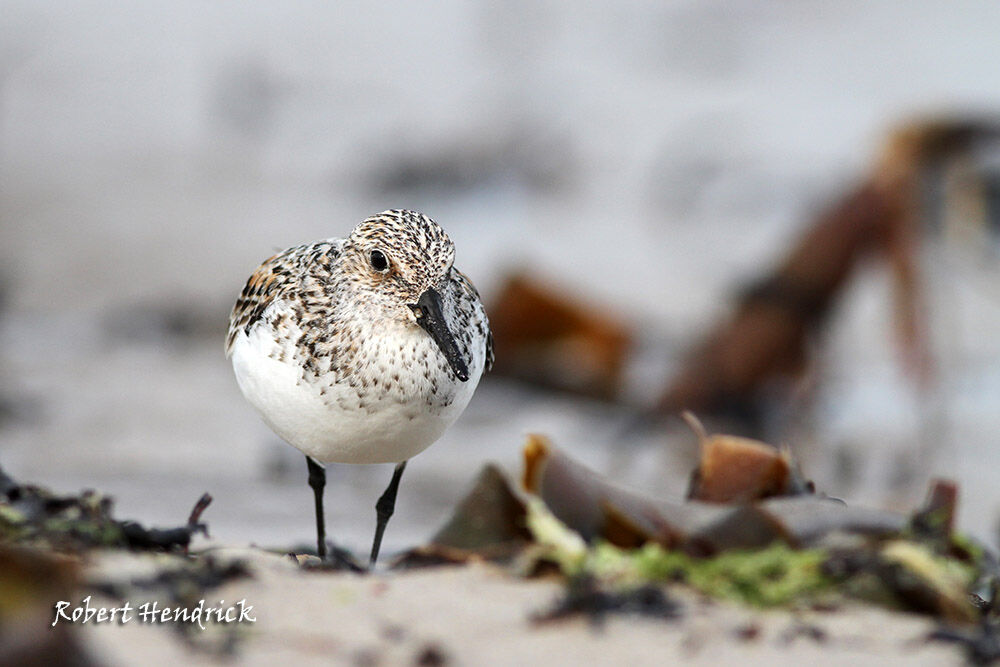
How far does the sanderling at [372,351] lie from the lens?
2973 millimetres

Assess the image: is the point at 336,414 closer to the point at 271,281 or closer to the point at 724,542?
the point at 271,281

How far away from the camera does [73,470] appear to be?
6180 millimetres

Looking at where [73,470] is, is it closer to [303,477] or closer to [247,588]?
[303,477]

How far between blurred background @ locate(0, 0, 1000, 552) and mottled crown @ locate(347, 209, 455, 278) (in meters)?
2.65

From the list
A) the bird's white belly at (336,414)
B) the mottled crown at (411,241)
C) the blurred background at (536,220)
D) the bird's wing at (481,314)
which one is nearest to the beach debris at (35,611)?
the bird's white belly at (336,414)

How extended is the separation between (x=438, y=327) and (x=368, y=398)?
24 cm

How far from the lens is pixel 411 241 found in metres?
3.02

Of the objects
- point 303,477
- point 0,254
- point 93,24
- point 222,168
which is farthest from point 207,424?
point 93,24

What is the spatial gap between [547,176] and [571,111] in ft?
3.19

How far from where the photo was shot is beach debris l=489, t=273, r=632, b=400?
802 centimetres

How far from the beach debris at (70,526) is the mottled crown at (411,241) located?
2.46 ft

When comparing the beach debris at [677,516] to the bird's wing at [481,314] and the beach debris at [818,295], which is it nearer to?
the bird's wing at [481,314]

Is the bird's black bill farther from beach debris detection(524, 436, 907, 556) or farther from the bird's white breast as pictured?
beach debris detection(524, 436, 907, 556)
